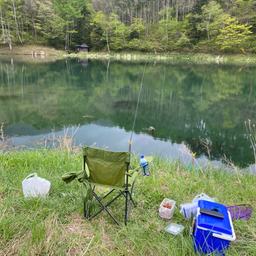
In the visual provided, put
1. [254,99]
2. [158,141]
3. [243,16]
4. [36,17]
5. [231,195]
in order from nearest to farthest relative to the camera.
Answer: [231,195] → [158,141] → [254,99] → [243,16] → [36,17]

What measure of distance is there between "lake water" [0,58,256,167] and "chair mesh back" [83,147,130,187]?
8.41 ft

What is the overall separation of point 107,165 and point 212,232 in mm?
893

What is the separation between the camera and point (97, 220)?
189 centimetres

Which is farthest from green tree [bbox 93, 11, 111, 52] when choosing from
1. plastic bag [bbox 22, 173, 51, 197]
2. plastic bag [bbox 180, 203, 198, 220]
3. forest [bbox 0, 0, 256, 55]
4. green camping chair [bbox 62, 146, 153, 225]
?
plastic bag [bbox 180, 203, 198, 220]

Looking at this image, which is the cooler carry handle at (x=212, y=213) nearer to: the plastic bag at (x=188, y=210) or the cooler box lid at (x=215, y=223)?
the cooler box lid at (x=215, y=223)

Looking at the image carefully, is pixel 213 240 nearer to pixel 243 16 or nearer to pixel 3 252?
pixel 3 252

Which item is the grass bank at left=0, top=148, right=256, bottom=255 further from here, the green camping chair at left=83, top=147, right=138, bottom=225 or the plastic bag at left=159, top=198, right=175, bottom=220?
the green camping chair at left=83, top=147, right=138, bottom=225

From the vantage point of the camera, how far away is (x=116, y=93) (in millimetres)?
10359

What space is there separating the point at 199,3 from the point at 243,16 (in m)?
7.02

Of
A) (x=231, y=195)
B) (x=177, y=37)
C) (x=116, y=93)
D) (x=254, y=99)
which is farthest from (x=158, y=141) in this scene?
(x=177, y=37)

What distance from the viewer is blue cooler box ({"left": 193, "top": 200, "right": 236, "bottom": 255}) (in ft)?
4.66

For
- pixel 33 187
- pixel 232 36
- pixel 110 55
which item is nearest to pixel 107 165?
pixel 33 187

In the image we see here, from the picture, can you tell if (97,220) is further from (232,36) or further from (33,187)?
(232,36)

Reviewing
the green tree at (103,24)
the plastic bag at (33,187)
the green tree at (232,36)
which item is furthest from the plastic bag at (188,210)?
the green tree at (103,24)
